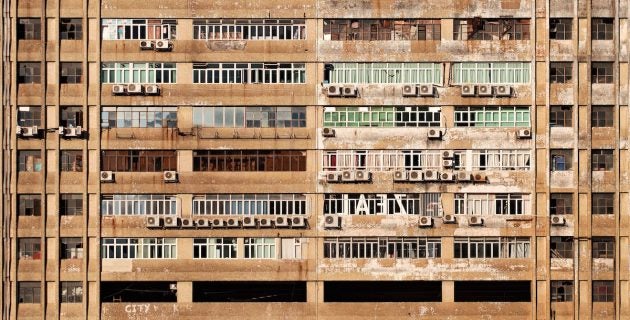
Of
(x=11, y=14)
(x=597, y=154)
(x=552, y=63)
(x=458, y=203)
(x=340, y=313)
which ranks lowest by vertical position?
(x=340, y=313)

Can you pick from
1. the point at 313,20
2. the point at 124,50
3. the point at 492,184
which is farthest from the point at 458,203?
the point at 124,50

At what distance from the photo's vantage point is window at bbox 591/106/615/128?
2772cm

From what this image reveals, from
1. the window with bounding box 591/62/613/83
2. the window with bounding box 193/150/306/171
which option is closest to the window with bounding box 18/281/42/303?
the window with bounding box 193/150/306/171

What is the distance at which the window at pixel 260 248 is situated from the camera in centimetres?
2778

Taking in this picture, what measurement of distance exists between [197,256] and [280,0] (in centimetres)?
1024

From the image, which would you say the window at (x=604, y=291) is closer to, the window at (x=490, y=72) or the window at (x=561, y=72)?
the window at (x=561, y=72)

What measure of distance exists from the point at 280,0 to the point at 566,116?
1172 cm

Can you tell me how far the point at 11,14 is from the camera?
27578 mm

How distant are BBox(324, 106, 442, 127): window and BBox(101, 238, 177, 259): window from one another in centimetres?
767

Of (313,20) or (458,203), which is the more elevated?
(313,20)

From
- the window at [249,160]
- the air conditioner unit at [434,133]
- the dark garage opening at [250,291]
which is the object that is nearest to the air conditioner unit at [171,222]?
the window at [249,160]

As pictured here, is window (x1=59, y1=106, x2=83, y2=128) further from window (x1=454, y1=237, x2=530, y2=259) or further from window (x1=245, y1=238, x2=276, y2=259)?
window (x1=454, y1=237, x2=530, y2=259)

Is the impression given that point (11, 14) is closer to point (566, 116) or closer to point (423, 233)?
point (423, 233)

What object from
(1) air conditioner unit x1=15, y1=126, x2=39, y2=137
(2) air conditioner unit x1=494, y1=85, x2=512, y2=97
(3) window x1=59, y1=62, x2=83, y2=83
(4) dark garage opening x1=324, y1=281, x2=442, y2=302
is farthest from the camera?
(4) dark garage opening x1=324, y1=281, x2=442, y2=302
